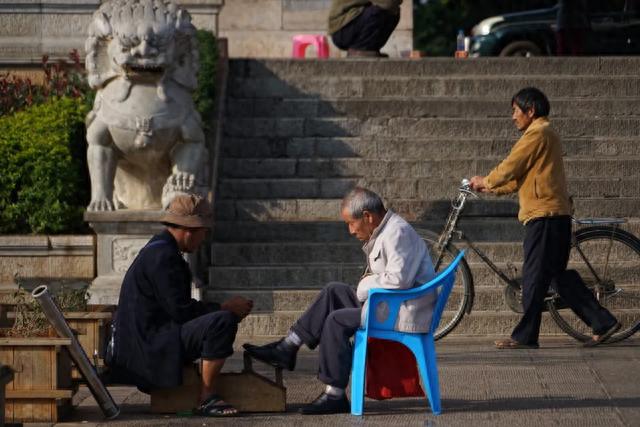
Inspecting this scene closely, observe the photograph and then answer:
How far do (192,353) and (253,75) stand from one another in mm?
7531

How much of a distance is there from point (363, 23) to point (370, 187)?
10.8ft

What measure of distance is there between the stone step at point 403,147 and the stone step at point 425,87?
1.04 meters

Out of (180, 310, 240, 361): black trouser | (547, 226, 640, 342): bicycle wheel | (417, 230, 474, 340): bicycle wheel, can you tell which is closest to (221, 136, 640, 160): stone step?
(547, 226, 640, 342): bicycle wheel

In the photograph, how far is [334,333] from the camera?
8.46 metres

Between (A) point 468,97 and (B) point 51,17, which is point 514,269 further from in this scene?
(B) point 51,17

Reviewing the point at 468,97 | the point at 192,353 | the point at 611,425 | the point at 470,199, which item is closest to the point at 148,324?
the point at 192,353

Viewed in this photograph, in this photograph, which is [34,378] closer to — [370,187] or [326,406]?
[326,406]

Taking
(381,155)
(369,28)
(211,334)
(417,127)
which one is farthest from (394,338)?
(369,28)

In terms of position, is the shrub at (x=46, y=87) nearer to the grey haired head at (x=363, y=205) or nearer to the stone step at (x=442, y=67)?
the stone step at (x=442, y=67)

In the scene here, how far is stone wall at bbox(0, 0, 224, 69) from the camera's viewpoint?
16.3 meters

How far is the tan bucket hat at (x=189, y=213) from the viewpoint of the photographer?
8539mm

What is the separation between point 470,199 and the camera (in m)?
13.2

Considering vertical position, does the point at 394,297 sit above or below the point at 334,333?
above

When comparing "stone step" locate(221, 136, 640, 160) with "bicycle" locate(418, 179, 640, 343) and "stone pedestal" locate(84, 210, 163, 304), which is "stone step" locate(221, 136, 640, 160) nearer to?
"stone pedestal" locate(84, 210, 163, 304)
